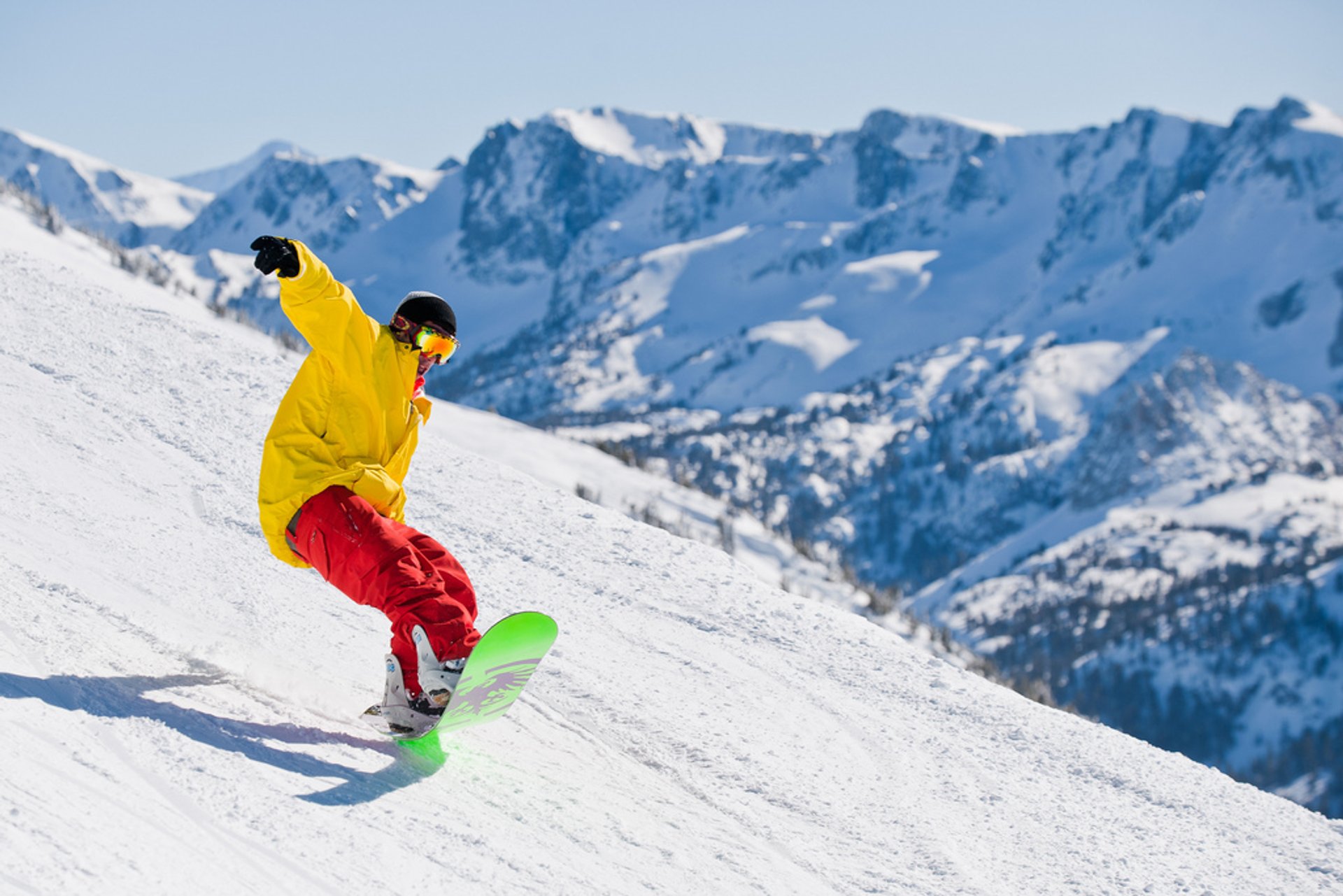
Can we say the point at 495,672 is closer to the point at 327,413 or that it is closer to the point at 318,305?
the point at 327,413

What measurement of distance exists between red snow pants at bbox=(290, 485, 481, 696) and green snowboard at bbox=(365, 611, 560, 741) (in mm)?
117

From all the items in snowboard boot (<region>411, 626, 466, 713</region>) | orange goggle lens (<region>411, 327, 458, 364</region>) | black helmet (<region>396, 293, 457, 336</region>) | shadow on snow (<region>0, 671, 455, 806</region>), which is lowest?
shadow on snow (<region>0, 671, 455, 806</region>)

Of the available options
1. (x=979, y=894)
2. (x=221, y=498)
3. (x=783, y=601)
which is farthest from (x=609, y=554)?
(x=979, y=894)

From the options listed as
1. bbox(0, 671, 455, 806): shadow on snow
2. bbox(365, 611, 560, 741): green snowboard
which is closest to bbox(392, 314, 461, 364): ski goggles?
bbox(365, 611, 560, 741): green snowboard

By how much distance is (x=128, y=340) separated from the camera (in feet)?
30.8

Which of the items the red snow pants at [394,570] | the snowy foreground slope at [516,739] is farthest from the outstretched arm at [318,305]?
the snowy foreground slope at [516,739]

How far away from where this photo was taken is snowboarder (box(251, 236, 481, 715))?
14.9 ft

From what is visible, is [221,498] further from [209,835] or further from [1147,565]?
[1147,565]

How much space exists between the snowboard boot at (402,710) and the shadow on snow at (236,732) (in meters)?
0.09

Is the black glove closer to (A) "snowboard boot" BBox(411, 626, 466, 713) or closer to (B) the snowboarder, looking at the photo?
(B) the snowboarder

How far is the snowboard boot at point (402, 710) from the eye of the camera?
179 inches

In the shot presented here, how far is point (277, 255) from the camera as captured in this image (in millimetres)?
4594

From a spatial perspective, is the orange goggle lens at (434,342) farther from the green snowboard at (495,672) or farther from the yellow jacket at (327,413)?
the green snowboard at (495,672)

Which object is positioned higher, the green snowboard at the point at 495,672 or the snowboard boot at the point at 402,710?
the green snowboard at the point at 495,672
